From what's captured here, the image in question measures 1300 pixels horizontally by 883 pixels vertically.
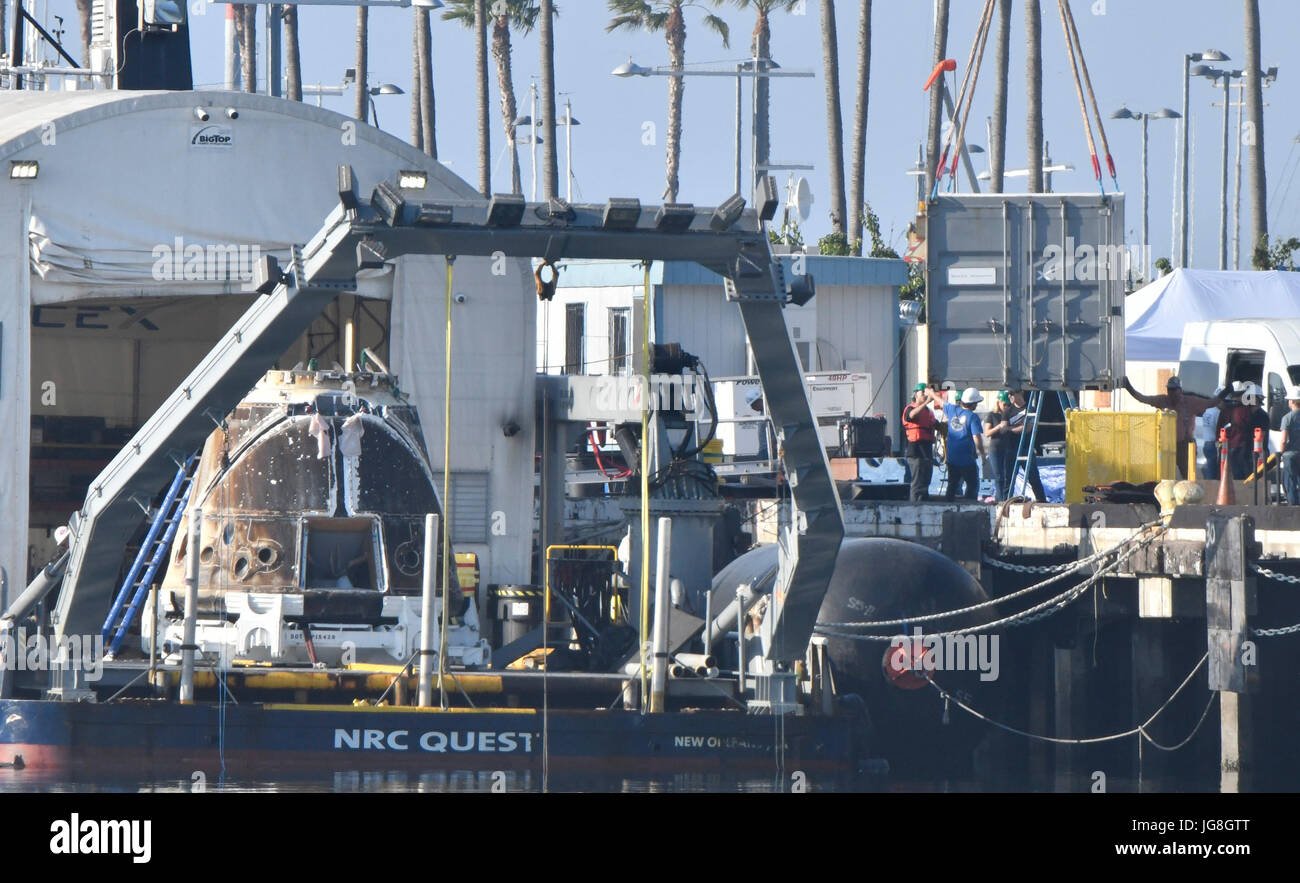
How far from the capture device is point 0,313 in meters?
24.6

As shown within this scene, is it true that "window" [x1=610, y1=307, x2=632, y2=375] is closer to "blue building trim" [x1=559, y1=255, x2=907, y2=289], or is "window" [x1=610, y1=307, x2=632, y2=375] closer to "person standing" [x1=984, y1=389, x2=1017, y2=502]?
"blue building trim" [x1=559, y1=255, x2=907, y2=289]

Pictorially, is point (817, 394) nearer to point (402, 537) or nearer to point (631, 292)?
point (631, 292)

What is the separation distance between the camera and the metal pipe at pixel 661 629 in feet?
64.1

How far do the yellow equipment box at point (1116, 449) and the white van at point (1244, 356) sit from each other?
4.85m

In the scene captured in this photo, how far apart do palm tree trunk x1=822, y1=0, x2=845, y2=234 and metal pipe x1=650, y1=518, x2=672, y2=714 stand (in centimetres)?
3553

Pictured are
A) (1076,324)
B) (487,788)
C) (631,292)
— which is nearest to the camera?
(487,788)

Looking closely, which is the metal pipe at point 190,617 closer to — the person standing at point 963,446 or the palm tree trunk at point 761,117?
the person standing at point 963,446

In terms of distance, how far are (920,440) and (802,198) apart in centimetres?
1772

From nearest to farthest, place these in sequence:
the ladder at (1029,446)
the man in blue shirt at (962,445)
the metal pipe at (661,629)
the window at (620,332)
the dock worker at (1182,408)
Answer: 1. the metal pipe at (661,629)
2. the dock worker at (1182,408)
3. the man in blue shirt at (962,445)
4. the ladder at (1029,446)
5. the window at (620,332)

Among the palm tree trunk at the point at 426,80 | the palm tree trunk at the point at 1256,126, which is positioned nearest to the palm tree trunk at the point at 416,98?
the palm tree trunk at the point at 426,80

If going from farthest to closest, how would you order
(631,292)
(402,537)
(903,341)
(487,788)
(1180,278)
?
(1180,278)
(903,341)
(631,292)
(402,537)
(487,788)

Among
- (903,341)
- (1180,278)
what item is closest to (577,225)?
(903,341)
